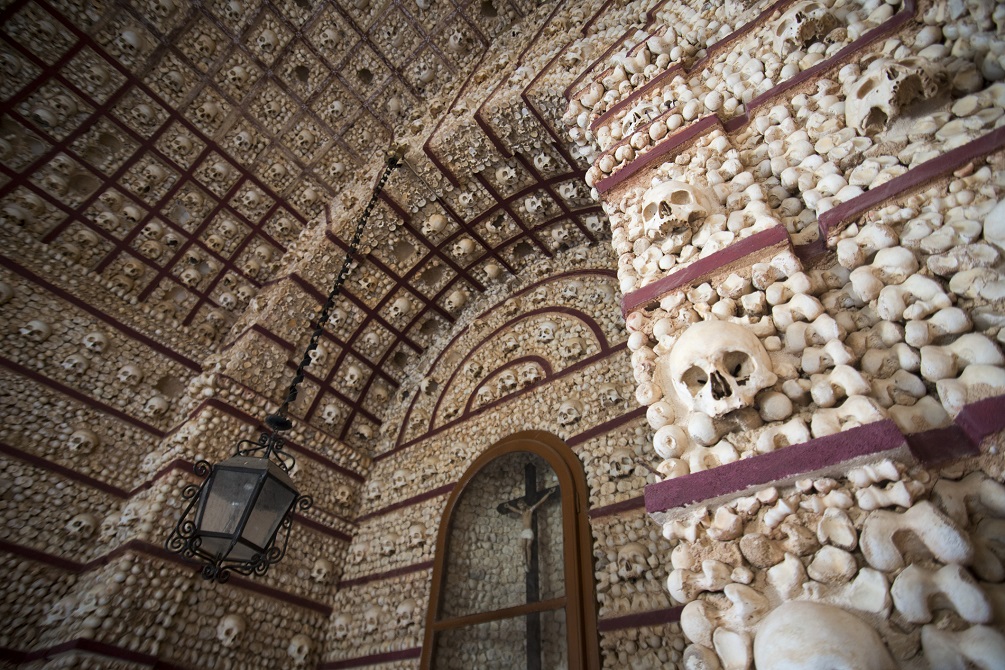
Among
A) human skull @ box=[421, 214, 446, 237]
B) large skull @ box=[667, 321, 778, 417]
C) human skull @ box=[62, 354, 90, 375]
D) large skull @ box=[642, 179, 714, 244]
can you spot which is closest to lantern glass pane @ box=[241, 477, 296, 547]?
large skull @ box=[667, 321, 778, 417]

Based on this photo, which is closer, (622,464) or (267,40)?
(622,464)

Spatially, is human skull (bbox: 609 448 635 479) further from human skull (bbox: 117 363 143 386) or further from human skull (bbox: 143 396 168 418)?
human skull (bbox: 117 363 143 386)

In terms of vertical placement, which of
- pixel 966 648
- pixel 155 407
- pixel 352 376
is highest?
pixel 352 376

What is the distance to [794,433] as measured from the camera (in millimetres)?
1618

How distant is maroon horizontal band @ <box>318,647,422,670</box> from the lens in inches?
181

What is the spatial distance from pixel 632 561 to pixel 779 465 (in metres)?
2.49

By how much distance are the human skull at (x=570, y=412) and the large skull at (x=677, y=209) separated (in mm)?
2710

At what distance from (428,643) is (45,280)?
5.61m

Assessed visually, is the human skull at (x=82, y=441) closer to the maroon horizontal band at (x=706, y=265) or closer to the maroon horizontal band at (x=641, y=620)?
the maroon horizontal band at (x=641, y=620)

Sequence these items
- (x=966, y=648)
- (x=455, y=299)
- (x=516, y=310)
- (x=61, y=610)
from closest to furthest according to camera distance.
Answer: (x=966, y=648), (x=61, y=610), (x=516, y=310), (x=455, y=299)

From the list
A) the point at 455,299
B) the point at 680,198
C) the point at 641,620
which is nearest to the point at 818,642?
the point at 680,198

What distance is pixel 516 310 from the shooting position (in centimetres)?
645

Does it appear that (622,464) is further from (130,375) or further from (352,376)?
(130,375)

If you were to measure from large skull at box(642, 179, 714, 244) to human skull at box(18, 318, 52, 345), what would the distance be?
6.20 metres
